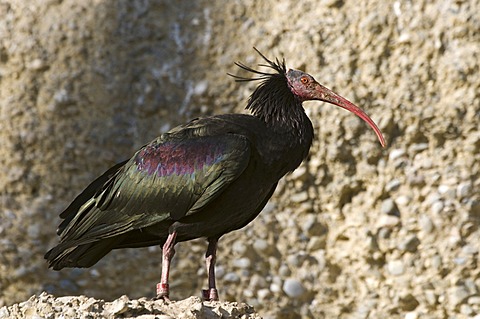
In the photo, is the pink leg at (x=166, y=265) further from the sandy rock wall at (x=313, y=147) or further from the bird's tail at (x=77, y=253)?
the sandy rock wall at (x=313, y=147)

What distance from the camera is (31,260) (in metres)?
12.4

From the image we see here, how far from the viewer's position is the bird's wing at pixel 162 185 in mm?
8031

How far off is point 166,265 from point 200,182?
0.66 metres

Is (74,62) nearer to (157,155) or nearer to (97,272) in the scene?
(97,272)

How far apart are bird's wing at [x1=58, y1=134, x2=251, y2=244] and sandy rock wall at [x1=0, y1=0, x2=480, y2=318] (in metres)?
3.79

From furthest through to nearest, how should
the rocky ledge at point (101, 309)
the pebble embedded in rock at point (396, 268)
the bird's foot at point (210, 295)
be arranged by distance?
the pebble embedded in rock at point (396, 268) → the bird's foot at point (210, 295) → the rocky ledge at point (101, 309)

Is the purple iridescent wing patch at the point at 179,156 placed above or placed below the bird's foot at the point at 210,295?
above

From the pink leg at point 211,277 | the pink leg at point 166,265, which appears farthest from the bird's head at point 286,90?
the pink leg at point 166,265

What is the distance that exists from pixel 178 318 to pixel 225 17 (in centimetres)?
639

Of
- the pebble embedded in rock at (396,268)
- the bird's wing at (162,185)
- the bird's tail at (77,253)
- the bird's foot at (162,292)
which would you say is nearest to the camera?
the bird's foot at (162,292)

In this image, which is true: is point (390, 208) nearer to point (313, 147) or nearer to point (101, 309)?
point (313, 147)

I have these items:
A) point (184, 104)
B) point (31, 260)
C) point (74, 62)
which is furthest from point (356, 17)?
point (31, 260)

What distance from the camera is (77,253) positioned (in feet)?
28.1

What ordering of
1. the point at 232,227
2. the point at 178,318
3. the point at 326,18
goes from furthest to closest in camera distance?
the point at 326,18 → the point at 232,227 → the point at 178,318
